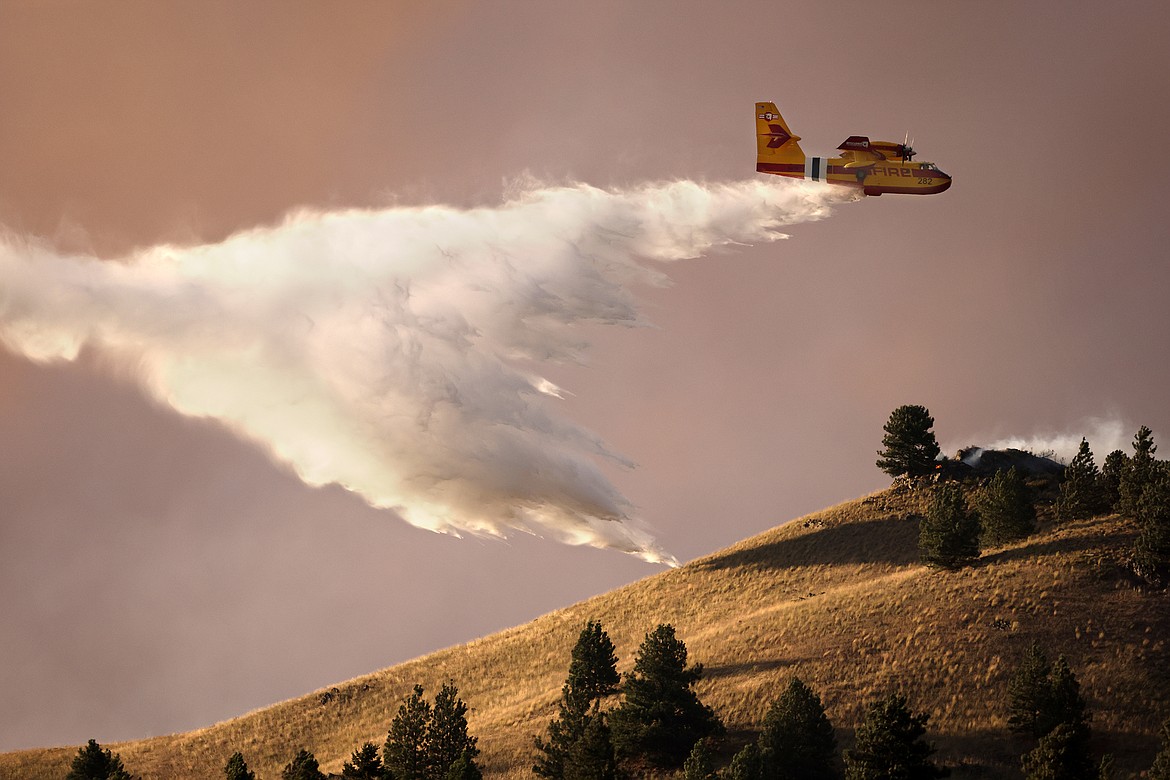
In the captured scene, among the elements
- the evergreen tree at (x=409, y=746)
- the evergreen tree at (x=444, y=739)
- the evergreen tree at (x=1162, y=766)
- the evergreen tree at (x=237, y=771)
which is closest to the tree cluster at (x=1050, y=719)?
the evergreen tree at (x=1162, y=766)

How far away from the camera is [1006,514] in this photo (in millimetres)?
65750

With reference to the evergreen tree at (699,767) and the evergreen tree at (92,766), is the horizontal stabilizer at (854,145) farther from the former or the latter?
the evergreen tree at (92,766)

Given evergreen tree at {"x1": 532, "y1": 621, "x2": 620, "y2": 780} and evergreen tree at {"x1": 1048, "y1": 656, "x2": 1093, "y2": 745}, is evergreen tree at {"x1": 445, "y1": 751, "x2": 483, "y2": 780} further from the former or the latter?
evergreen tree at {"x1": 1048, "y1": 656, "x2": 1093, "y2": 745}

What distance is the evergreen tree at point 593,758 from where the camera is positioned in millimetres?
43094

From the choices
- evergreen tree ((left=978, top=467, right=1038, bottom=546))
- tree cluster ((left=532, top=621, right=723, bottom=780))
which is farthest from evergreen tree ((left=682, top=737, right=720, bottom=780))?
evergreen tree ((left=978, top=467, right=1038, bottom=546))

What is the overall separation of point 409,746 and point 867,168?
A: 48050 mm

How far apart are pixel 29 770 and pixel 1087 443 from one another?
69.9 meters

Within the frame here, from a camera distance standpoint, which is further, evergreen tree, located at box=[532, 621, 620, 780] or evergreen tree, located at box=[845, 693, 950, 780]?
evergreen tree, located at box=[532, 621, 620, 780]

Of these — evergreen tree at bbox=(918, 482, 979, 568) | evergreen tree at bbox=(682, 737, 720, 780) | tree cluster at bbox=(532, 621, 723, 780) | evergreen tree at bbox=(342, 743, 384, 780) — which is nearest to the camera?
evergreen tree at bbox=(682, 737, 720, 780)

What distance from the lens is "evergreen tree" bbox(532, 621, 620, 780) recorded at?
47250mm

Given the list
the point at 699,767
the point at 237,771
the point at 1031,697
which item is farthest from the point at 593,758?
the point at 1031,697

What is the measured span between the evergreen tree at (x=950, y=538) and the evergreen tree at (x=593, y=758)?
28007 mm

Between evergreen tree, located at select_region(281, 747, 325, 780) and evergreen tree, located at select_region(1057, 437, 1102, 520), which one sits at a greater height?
evergreen tree, located at select_region(1057, 437, 1102, 520)

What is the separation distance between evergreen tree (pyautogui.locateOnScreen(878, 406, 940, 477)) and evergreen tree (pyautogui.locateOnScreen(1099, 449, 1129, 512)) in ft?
45.9
